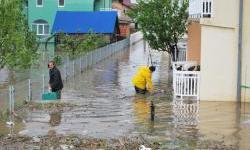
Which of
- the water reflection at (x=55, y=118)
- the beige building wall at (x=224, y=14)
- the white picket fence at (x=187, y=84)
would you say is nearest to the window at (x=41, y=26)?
the white picket fence at (x=187, y=84)

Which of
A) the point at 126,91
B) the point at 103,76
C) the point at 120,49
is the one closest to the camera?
the point at 126,91

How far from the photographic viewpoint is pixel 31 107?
18.7m

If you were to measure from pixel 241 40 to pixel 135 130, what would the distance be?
685 centimetres

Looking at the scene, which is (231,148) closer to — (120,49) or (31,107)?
(31,107)

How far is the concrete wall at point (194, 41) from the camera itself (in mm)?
27381

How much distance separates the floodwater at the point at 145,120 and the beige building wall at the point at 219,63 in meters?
0.49

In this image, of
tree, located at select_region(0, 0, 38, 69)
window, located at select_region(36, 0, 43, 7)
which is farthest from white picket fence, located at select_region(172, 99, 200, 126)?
window, located at select_region(36, 0, 43, 7)

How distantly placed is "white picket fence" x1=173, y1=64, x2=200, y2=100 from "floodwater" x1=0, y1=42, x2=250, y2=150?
0.48 meters

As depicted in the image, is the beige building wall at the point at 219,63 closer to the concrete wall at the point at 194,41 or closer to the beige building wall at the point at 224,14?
the beige building wall at the point at 224,14

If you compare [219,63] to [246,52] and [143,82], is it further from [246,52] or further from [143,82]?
[143,82]

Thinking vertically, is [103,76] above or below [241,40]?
below

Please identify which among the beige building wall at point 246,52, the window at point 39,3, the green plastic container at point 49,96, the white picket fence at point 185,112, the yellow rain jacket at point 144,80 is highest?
the window at point 39,3

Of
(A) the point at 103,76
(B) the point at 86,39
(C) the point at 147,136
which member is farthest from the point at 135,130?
(B) the point at 86,39

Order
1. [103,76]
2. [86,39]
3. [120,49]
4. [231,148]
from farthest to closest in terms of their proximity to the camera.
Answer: [120,49] < [86,39] < [103,76] < [231,148]
